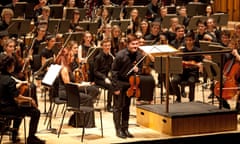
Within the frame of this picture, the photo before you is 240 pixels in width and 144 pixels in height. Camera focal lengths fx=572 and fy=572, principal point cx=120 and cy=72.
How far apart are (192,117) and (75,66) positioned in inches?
91.0

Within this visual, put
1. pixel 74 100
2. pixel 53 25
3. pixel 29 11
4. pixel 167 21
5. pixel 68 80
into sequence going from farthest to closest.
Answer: pixel 29 11, pixel 167 21, pixel 53 25, pixel 68 80, pixel 74 100

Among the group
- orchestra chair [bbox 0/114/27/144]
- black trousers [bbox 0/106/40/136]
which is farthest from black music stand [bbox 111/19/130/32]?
black trousers [bbox 0/106/40/136]

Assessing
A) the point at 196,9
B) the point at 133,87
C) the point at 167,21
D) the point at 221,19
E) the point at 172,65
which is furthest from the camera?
the point at 196,9

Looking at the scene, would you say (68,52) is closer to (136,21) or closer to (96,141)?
(96,141)

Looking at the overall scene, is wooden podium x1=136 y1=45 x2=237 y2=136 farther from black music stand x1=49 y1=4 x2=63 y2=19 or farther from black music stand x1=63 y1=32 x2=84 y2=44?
black music stand x1=49 y1=4 x2=63 y2=19

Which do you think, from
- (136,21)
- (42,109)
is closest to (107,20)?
(136,21)

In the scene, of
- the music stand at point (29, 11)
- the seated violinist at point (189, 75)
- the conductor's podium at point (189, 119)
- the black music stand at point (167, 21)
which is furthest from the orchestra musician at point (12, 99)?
the music stand at point (29, 11)

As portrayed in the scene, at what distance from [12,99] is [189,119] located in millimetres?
2457

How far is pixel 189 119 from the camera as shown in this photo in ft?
26.2

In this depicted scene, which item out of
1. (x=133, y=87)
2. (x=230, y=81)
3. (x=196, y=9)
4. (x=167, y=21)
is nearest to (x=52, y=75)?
(x=133, y=87)

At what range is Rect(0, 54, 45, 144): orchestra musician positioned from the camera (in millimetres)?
7270

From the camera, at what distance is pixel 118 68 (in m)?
8.21

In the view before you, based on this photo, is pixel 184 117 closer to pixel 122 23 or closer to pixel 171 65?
pixel 171 65

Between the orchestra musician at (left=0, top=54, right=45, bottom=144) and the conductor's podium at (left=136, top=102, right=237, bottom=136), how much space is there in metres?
1.67
